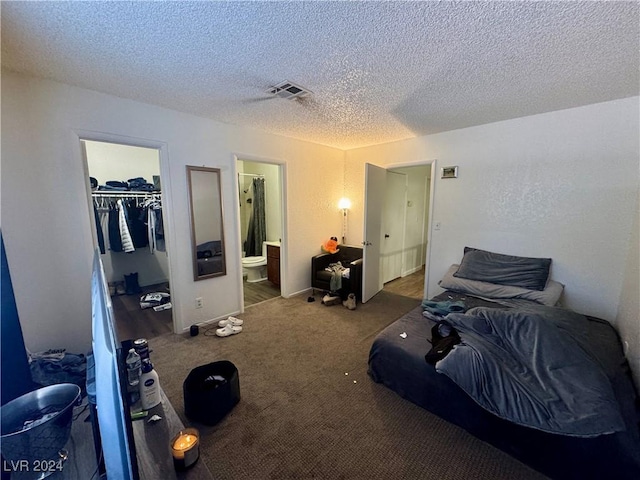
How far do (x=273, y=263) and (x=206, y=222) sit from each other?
5.34 feet

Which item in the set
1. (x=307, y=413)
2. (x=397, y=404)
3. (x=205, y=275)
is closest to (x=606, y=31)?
(x=397, y=404)

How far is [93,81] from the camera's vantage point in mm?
1975

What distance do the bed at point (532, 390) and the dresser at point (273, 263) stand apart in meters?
2.47

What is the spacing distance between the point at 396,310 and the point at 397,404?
166cm

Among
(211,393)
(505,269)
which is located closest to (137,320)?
(211,393)

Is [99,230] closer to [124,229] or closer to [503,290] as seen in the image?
[124,229]

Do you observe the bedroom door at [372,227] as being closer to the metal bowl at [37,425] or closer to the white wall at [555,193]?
the white wall at [555,193]

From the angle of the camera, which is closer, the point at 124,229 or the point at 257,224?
the point at 124,229

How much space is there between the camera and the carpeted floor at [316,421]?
1425 mm

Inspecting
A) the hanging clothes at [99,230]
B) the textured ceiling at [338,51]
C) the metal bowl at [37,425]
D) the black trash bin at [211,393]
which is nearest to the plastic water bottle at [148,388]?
the metal bowl at [37,425]

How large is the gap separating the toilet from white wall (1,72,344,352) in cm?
144

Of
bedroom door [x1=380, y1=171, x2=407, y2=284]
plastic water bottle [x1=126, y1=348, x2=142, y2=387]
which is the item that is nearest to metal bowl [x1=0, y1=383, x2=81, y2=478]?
plastic water bottle [x1=126, y1=348, x2=142, y2=387]

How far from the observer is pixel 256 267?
4629 mm

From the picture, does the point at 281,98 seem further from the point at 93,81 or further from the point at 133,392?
the point at 133,392
